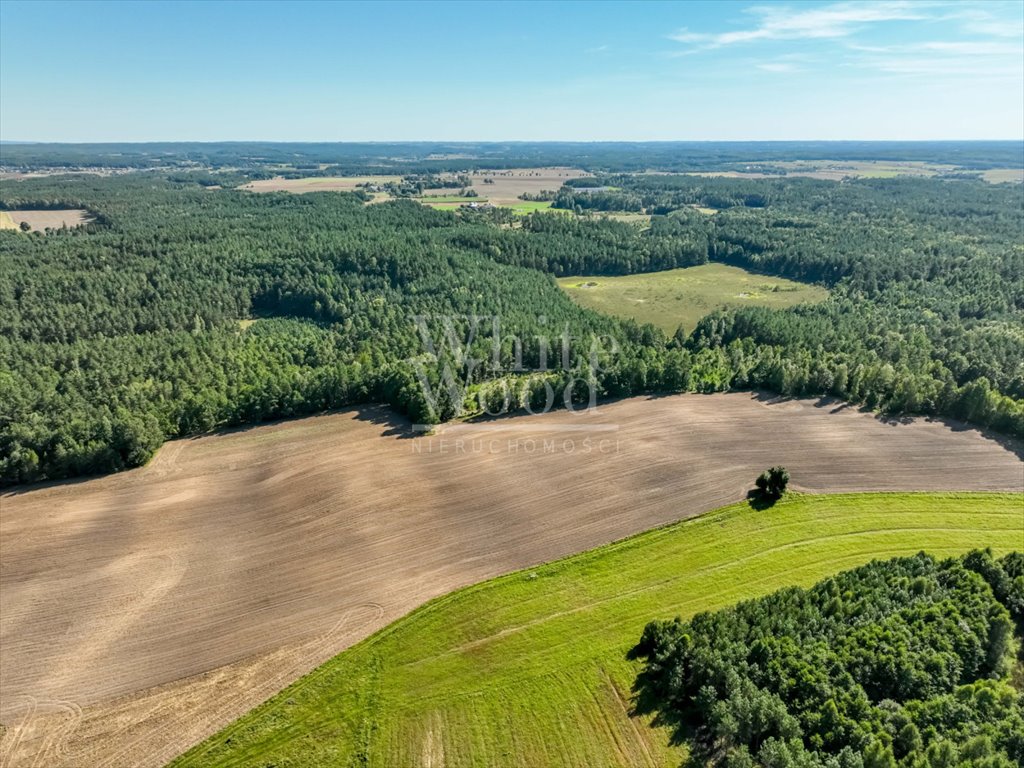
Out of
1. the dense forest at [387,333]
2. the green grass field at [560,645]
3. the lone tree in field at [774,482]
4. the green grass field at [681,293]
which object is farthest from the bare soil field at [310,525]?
the green grass field at [681,293]

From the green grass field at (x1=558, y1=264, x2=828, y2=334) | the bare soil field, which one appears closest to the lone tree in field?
the bare soil field

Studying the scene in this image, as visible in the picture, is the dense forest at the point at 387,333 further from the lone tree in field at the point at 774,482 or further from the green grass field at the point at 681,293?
the lone tree in field at the point at 774,482

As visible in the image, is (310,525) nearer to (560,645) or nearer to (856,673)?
(560,645)

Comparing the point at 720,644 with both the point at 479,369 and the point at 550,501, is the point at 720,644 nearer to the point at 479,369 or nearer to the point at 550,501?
the point at 550,501

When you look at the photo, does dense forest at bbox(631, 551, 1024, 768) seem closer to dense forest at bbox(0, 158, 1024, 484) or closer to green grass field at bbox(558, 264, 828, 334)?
dense forest at bbox(0, 158, 1024, 484)

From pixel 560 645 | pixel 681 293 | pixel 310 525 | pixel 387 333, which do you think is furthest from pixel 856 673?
pixel 681 293

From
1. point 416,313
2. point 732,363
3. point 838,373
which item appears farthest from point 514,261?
point 838,373
